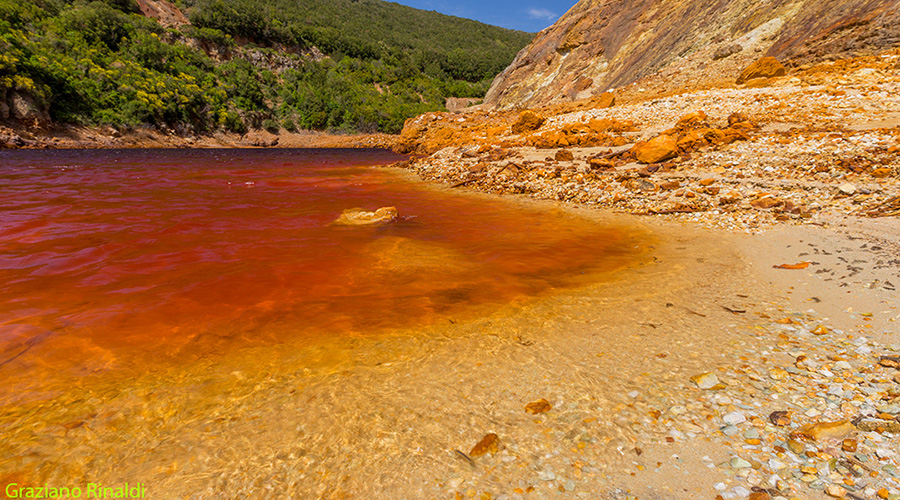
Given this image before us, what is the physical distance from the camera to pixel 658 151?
40.1ft

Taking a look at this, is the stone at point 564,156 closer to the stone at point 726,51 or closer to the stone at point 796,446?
the stone at point 796,446

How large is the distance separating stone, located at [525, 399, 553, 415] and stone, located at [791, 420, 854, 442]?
5.33 ft

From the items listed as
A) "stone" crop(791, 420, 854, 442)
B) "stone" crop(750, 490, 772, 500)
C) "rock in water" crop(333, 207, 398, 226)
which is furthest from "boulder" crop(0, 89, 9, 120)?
"stone" crop(791, 420, 854, 442)

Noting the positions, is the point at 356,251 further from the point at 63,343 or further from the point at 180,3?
the point at 180,3

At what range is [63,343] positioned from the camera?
13.5 ft

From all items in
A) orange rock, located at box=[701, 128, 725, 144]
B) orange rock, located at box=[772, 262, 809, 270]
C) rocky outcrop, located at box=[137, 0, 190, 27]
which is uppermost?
rocky outcrop, located at box=[137, 0, 190, 27]

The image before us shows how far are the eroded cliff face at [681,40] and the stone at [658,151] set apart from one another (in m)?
12.1

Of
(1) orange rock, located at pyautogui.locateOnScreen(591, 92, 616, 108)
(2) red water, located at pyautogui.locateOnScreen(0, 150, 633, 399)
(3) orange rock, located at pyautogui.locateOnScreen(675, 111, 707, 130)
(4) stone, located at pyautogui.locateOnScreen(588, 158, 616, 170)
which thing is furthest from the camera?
(1) orange rock, located at pyautogui.locateOnScreen(591, 92, 616, 108)

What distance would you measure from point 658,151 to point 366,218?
977cm

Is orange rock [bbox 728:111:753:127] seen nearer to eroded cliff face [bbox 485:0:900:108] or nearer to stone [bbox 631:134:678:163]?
stone [bbox 631:134:678:163]

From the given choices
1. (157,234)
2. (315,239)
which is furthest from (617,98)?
(157,234)

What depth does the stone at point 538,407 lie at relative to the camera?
9.90ft

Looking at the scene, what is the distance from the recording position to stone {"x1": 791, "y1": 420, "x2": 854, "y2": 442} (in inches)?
97.0

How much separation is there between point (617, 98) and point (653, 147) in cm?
1520
